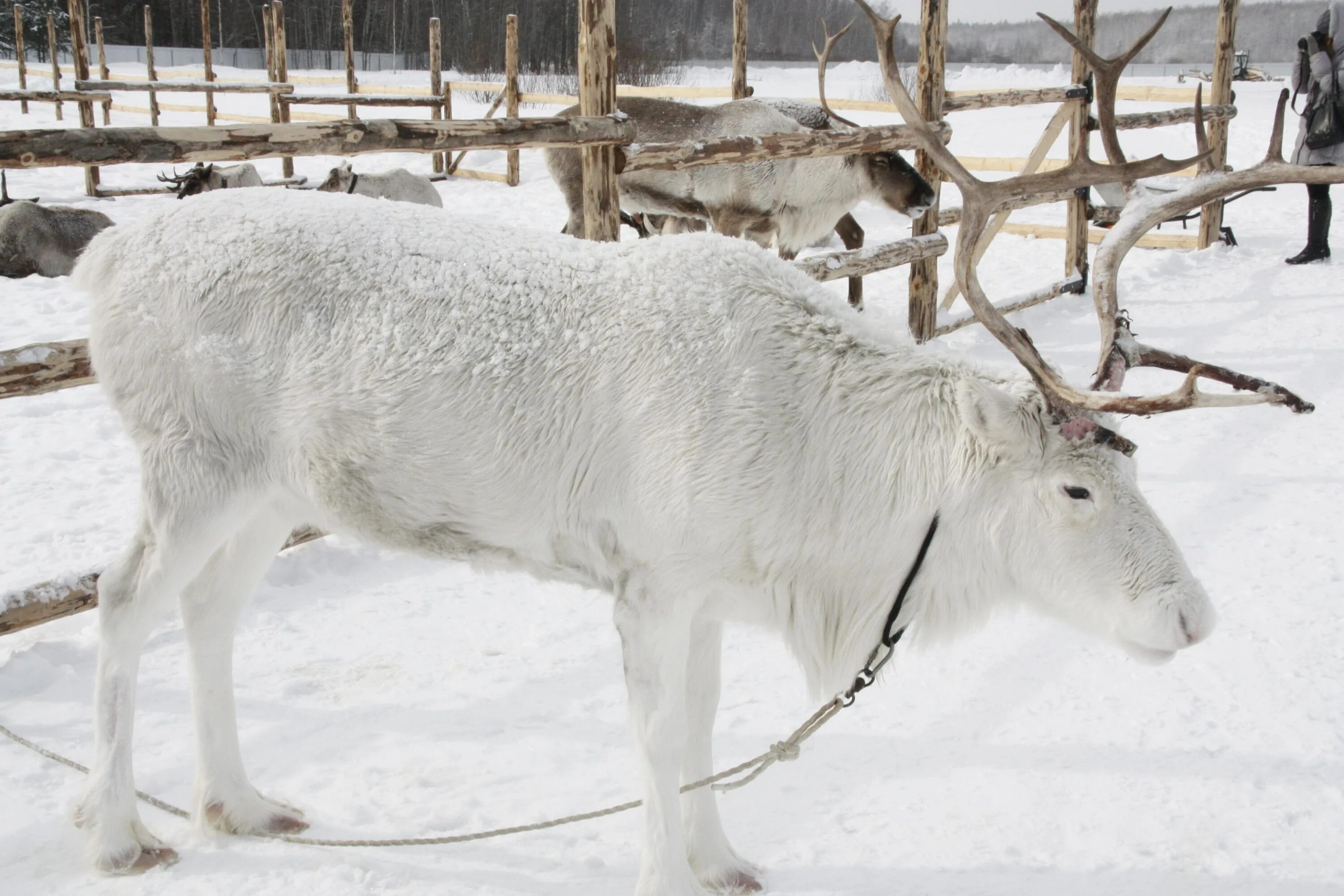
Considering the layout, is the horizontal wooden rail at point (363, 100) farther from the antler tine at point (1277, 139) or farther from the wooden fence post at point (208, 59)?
the antler tine at point (1277, 139)

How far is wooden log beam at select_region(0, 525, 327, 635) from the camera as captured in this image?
3084 mm

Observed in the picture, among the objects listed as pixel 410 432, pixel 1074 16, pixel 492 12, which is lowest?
pixel 410 432

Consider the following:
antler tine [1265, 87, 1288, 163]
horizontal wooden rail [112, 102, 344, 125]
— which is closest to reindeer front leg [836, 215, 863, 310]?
antler tine [1265, 87, 1288, 163]

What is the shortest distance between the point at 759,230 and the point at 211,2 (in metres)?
45.1

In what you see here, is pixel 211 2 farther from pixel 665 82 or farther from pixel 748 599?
pixel 748 599

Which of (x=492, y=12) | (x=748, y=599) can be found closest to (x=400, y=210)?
(x=748, y=599)

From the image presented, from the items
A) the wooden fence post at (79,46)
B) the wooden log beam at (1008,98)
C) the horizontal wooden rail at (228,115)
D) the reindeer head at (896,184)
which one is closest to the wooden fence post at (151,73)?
the horizontal wooden rail at (228,115)

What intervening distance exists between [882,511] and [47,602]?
2.49 meters

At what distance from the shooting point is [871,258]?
19.7 ft

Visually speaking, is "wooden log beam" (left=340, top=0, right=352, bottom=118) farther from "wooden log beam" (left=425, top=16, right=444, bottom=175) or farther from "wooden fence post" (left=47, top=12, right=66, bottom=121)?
"wooden fence post" (left=47, top=12, right=66, bottom=121)

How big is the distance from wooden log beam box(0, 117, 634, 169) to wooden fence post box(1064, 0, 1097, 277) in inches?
214

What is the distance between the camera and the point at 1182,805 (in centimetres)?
263

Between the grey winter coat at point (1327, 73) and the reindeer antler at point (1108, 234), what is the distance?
24.2 feet

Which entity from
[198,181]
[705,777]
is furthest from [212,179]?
[705,777]
